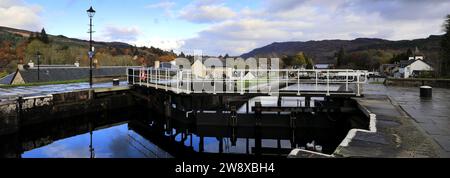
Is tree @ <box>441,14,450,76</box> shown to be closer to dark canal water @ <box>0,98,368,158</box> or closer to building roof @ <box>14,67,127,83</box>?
dark canal water @ <box>0,98,368,158</box>

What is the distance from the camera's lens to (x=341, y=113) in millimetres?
14703

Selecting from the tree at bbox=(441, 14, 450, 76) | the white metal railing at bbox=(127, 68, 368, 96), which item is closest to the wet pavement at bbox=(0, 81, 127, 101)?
the white metal railing at bbox=(127, 68, 368, 96)

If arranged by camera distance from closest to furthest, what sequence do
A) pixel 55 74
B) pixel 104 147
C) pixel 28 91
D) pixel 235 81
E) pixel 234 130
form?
pixel 104 147, pixel 234 130, pixel 235 81, pixel 28 91, pixel 55 74

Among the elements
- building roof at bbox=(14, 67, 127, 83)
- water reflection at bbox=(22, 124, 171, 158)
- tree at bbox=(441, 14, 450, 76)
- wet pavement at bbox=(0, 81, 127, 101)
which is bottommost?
water reflection at bbox=(22, 124, 171, 158)

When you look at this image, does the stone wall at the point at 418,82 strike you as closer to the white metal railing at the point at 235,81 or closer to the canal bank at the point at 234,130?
the white metal railing at the point at 235,81

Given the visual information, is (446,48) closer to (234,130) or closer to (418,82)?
(418,82)

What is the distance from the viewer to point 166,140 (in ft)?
53.0

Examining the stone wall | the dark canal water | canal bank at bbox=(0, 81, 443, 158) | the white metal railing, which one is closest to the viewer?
canal bank at bbox=(0, 81, 443, 158)

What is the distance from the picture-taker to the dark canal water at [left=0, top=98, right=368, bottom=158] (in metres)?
13.3

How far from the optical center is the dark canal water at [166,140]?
13.3 m

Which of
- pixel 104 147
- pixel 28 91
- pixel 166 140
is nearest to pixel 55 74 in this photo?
pixel 28 91

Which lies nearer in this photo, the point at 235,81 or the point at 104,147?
the point at 104,147
